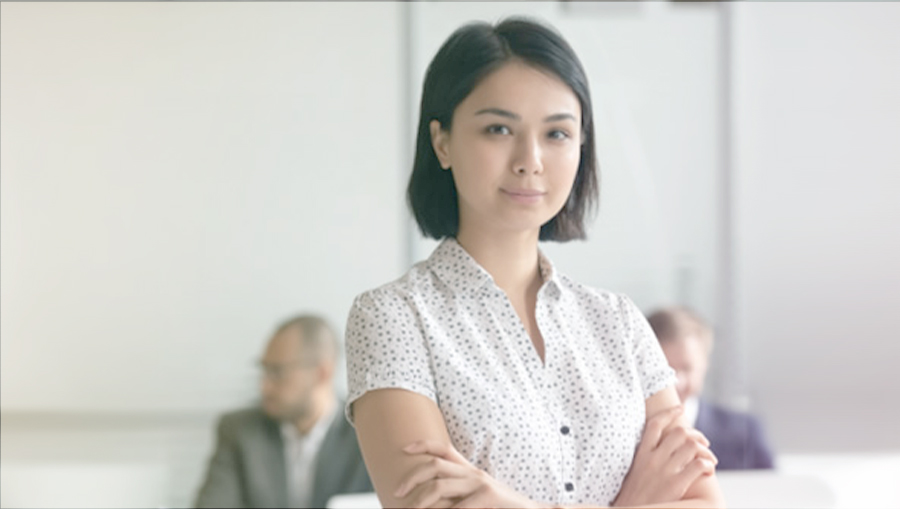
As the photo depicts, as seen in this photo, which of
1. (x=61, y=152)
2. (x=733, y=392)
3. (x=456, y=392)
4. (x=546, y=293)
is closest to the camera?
(x=456, y=392)

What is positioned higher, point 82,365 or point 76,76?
point 76,76

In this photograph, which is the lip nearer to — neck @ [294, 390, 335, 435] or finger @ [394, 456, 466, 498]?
finger @ [394, 456, 466, 498]

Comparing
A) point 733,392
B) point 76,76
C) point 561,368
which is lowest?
point 733,392

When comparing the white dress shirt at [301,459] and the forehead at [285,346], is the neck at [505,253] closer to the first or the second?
the white dress shirt at [301,459]

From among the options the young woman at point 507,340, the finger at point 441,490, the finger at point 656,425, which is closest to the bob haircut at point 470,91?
the young woman at point 507,340

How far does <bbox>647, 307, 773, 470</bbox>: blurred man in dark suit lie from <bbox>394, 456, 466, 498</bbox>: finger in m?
1.79

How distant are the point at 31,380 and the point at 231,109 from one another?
1005mm

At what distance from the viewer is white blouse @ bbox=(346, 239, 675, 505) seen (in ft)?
4.50

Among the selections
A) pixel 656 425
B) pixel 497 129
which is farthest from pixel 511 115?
pixel 656 425

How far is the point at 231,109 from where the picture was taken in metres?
3.93

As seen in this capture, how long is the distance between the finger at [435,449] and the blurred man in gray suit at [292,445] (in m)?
2.18

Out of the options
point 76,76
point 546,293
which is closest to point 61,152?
point 76,76

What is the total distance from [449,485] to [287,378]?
251 cm

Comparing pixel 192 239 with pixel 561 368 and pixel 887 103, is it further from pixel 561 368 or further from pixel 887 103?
pixel 561 368
